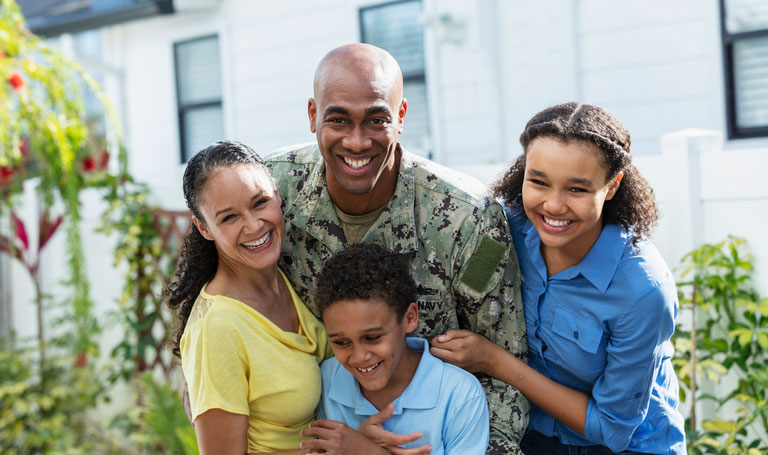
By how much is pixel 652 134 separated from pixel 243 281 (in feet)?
10.5

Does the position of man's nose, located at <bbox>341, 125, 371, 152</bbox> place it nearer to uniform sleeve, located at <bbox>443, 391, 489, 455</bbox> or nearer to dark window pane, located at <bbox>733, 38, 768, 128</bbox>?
uniform sleeve, located at <bbox>443, 391, 489, 455</bbox>

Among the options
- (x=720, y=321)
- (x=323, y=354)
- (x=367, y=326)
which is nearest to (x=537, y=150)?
(x=367, y=326)

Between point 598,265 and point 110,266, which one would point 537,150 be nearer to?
point 598,265

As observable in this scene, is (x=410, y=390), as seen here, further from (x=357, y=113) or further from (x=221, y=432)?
(x=357, y=113)

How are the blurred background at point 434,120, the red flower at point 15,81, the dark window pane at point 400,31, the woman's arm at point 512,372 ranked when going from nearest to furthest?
the woman's arm at point 512,372 < the blurred background at point 434,120 < the red flower at point 15,81 < the dark window pane at point 400,31

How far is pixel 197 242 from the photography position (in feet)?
7.86

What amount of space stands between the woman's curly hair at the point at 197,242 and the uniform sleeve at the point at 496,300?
735 mm

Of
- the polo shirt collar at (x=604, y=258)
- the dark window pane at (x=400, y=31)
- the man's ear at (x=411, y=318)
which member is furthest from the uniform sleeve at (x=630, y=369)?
the dark window pane at (x=400, y=31)

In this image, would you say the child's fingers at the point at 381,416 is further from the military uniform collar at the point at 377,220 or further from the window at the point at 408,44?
the window at the point at 408,44

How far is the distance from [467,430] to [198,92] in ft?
17.2

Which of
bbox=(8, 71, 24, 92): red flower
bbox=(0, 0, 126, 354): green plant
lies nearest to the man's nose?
bbox=(0, 0, 126, 354): green plant

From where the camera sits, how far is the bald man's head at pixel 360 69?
7.61 ft

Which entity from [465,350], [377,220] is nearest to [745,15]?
[377,220]

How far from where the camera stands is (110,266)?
5.85 meters
